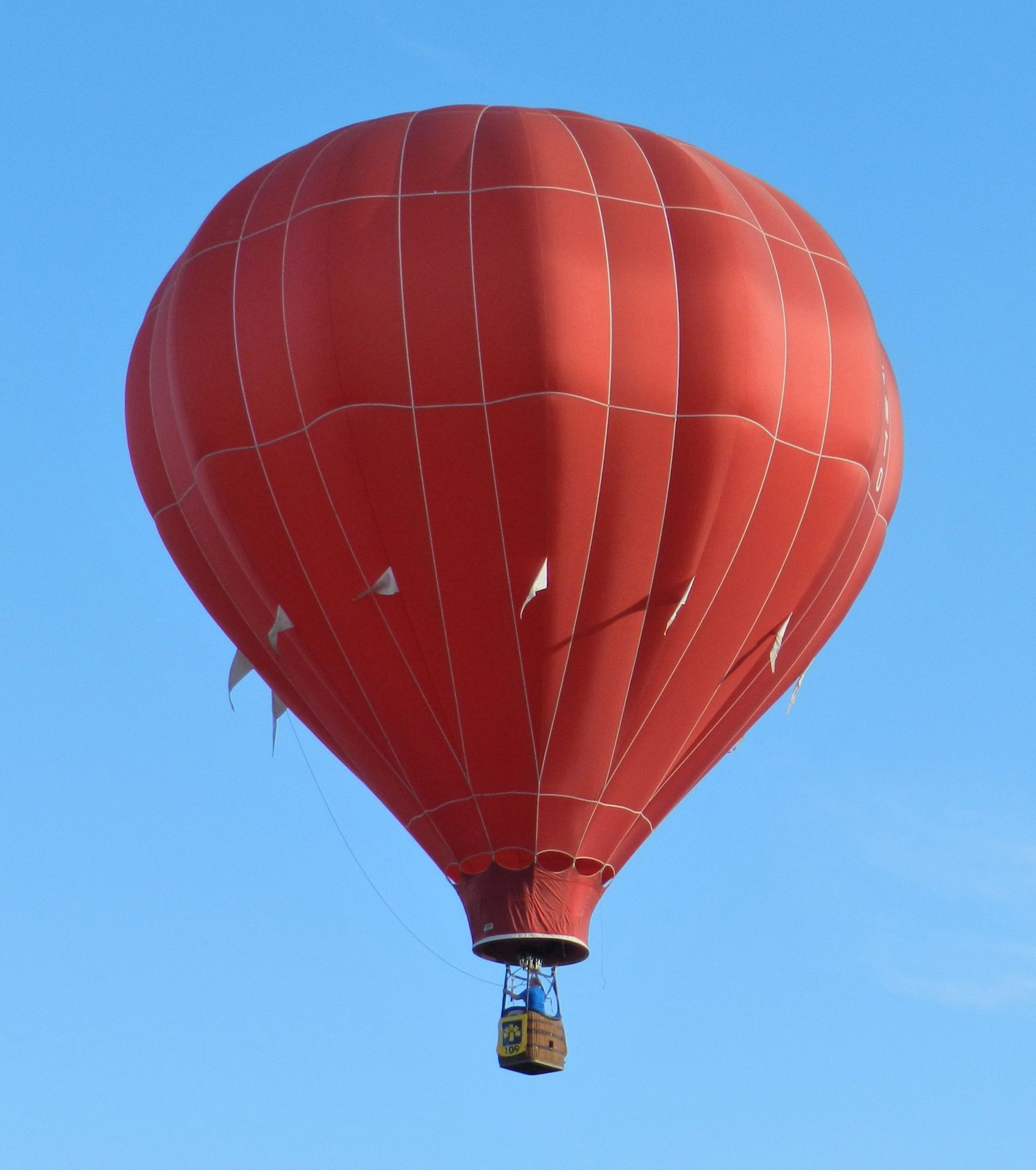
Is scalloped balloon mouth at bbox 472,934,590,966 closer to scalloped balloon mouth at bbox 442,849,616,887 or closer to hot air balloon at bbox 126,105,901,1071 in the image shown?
hot air balloon at bbox 126,105,901,1071

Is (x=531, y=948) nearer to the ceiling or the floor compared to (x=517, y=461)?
nearer to the floor

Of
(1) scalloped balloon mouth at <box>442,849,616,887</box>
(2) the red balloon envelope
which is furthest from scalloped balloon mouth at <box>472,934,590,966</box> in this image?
(1) scalloped balloon mouth at <box>442,849,616,887</box>

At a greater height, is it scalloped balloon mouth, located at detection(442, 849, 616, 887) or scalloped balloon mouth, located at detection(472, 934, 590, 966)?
scalloped balloon mouth, located at detection(442, 849, 616, 887)

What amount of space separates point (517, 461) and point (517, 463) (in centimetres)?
1

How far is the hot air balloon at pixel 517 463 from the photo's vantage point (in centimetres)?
2375

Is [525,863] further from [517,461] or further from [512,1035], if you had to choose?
[517,461]

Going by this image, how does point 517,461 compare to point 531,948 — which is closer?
point 517,461

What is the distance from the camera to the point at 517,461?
77.6 ft

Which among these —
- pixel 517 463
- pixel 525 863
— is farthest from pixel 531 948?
pixel 517 463

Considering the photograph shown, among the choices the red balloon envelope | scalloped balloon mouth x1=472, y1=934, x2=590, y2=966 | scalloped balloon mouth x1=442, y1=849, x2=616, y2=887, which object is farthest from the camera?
scalloped balloon mouth x1=442, y1=849, x2=616, y2=887

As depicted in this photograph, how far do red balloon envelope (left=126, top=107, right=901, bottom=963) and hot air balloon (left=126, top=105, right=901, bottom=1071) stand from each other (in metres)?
0.03

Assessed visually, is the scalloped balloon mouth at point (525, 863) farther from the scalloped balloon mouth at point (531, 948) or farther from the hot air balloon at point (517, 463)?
the scalloped balloon mouth at point (531, 948)

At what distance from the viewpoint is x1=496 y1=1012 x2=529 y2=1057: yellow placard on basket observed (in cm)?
2402

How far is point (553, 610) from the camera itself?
24031 mm
